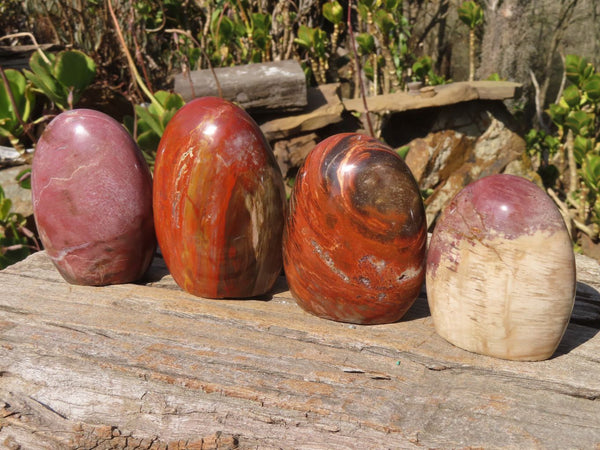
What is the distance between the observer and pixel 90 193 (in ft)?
4.13

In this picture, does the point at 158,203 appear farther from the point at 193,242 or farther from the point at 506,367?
the point at 506,367

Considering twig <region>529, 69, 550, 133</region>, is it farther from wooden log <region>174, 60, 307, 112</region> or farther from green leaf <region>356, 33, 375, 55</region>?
wooden log <region>174, 60, 307, 112</region>

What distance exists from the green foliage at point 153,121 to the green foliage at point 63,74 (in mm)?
191

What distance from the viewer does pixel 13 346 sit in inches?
45.2

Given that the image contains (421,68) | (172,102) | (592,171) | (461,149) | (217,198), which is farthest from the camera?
(421,68)

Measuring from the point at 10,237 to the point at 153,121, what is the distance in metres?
0.72

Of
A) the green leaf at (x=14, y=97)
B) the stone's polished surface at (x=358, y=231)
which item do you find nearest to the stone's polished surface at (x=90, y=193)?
the stone's polished surface at (x=358, y=231)

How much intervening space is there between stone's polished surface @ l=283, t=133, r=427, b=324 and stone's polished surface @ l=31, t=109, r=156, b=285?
377 millimetres

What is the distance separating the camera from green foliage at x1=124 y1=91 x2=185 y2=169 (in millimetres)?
1821

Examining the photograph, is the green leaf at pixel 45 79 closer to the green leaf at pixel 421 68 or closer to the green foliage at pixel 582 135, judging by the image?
the green leaf at pixel 421 68

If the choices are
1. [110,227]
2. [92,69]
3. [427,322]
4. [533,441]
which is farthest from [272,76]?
[533,441]

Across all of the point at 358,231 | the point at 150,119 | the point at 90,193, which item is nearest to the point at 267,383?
the point at 358,231

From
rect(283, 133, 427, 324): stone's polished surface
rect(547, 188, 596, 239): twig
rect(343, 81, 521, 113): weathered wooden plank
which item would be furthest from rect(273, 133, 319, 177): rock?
rect(283, 133, 427, 324): stone's polished surface

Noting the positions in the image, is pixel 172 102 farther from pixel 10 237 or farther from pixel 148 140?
pixel 10 237
